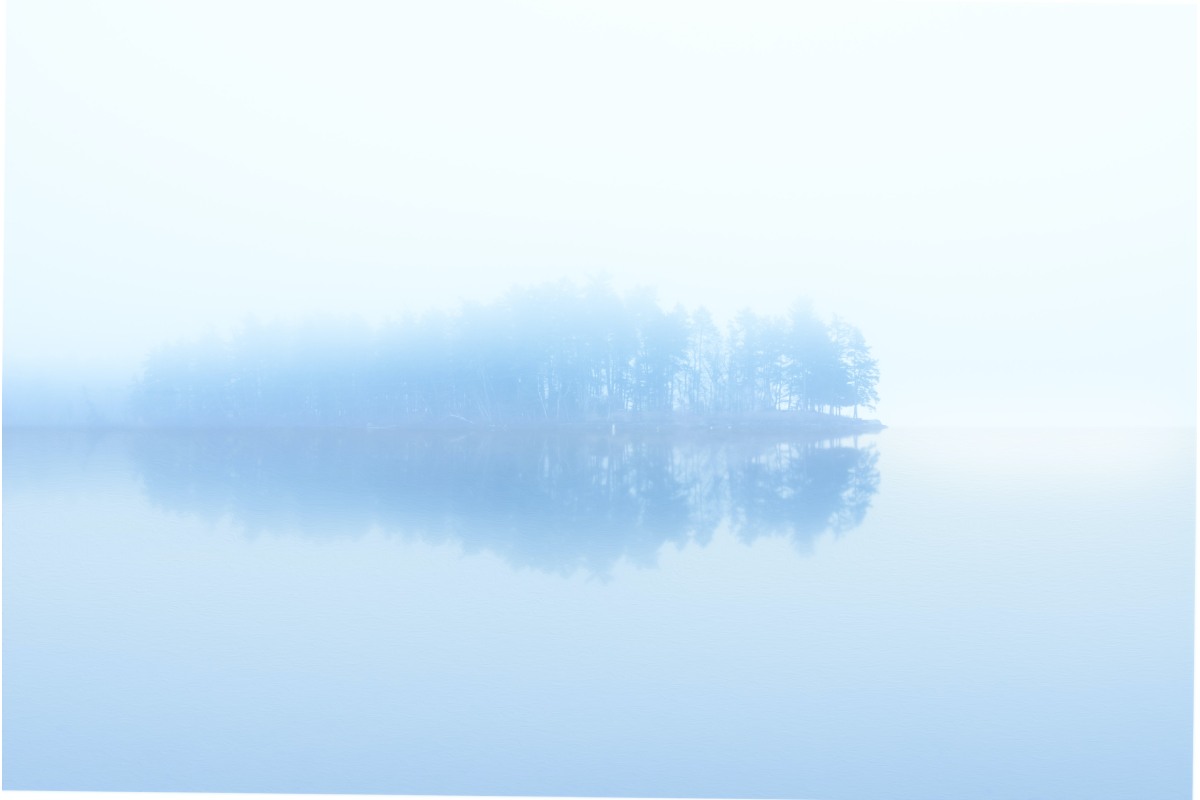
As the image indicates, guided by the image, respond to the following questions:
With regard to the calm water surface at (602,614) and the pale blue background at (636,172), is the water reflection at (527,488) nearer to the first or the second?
the calm water surface at (602,614)

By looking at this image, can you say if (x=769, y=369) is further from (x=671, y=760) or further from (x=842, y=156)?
(x=671, y=760)

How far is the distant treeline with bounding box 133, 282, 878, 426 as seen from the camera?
3.92 metres

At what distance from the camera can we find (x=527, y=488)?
12.5 feet

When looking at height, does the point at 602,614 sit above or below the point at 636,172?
below

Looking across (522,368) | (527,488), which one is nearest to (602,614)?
(527,488)

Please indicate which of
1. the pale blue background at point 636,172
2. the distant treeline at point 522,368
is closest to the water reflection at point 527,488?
the distant treeline at point 522,368

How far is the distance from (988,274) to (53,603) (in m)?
4.84

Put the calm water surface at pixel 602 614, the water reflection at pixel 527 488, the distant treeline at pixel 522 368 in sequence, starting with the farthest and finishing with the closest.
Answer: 1. the distant treeline at pixel 522 368
2. the water reflection at pixel 527 488
3. the calm water surface at pixel 602 614

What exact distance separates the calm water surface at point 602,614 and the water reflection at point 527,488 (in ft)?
0.05

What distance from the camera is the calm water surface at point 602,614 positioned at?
2793 mm

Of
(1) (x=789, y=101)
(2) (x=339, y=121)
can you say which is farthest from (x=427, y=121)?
(1) (x=789, y=101)

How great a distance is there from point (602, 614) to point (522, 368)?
142 cm

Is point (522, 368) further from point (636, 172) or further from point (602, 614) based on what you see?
point (602, 614)

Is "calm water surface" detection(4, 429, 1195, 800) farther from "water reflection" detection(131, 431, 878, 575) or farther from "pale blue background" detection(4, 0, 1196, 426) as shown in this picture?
"pale blue background" detection(4, 0, 1196, 426)
